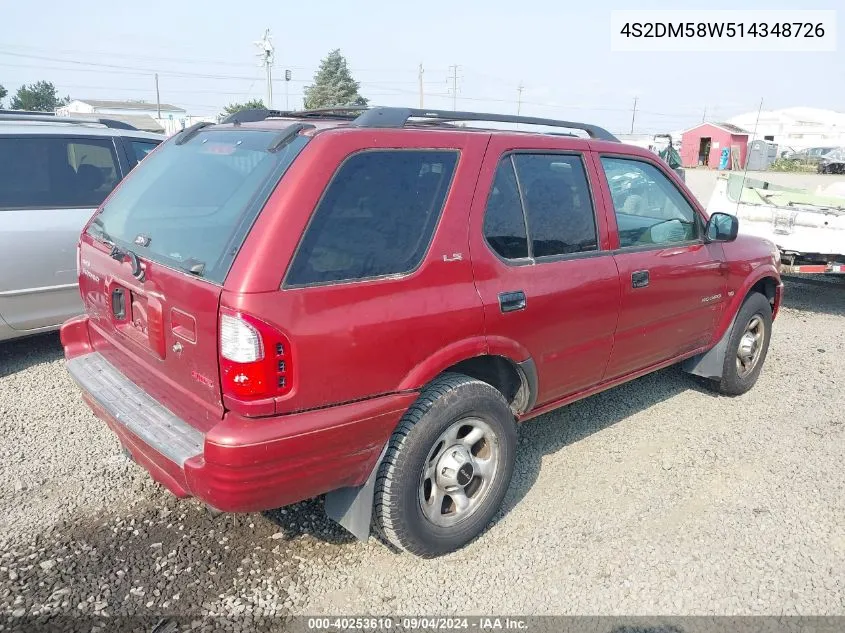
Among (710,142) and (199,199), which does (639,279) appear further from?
(710,142)

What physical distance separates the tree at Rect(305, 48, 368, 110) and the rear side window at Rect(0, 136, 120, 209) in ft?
191

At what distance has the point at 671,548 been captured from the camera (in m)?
2.97

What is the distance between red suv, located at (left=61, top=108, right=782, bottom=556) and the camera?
7.29 ft

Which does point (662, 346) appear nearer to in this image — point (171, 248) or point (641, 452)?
point (641, 452)

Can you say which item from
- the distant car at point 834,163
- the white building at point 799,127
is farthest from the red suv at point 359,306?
the white building at point 799,127

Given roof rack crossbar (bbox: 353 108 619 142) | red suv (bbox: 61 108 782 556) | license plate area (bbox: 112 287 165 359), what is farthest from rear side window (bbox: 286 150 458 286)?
license plate area (bbox: 112 287 165 359)

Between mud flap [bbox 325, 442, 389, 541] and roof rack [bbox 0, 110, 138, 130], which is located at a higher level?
roof rack [bbox 0, 110, 138, 130]

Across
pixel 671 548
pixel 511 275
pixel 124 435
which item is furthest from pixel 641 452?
pixel 124 435

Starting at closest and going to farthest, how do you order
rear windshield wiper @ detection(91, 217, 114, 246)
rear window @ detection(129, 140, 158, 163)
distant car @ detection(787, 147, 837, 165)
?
1. rear windshield wiper @ detection(91, 217, 114, 246)
2. rear window @ detection(129, 140, 158, 163)
3. distant car @ detection(787, 147, 837, 165)

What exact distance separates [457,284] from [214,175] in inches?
45.2

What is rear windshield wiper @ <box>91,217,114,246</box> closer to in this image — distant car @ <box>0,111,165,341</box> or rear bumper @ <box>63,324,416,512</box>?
rear bumper @ <box>63,324,416,512</box>

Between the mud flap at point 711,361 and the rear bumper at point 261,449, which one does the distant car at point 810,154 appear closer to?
the mud flap at point 711,361

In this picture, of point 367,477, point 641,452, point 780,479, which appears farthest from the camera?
point 641,452

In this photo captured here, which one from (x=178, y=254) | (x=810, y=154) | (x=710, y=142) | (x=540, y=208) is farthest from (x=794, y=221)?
(x=810, y=154)
